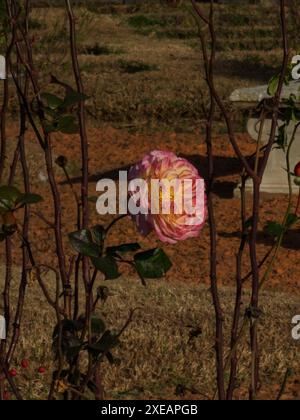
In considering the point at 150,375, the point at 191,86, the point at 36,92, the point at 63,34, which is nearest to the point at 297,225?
the point at 150,375

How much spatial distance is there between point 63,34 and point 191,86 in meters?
2.08

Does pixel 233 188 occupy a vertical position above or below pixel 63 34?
below

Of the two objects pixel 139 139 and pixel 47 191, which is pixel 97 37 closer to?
pixel 139 139

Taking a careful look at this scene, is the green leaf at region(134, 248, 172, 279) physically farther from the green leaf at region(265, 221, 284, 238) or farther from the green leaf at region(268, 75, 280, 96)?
the green leaf at region(268, 75, 280, 96)

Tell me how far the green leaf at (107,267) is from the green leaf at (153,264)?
4cm

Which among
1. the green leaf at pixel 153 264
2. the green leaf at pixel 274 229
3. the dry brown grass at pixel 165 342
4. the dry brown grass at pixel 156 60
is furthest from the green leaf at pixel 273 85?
the dry brown grass at pixel 156 60

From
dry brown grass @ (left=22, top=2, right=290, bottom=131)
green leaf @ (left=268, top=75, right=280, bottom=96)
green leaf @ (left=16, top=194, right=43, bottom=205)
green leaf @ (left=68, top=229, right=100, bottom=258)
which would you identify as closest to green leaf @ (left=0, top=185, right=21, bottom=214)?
green leaf @ (left=16, top=194, right=43, bottom=205)

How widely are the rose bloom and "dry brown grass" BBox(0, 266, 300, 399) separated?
1.64 metres

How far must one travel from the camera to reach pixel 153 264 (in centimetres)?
183

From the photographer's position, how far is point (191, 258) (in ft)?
19.0

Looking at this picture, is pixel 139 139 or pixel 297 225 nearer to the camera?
pixel 297 225

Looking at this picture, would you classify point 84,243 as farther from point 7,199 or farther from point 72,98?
point 72,98

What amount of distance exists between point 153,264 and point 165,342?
2.37 meters

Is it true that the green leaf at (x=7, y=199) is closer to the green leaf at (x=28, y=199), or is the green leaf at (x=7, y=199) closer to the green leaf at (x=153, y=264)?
the green leaf at (x=28, y=199)
